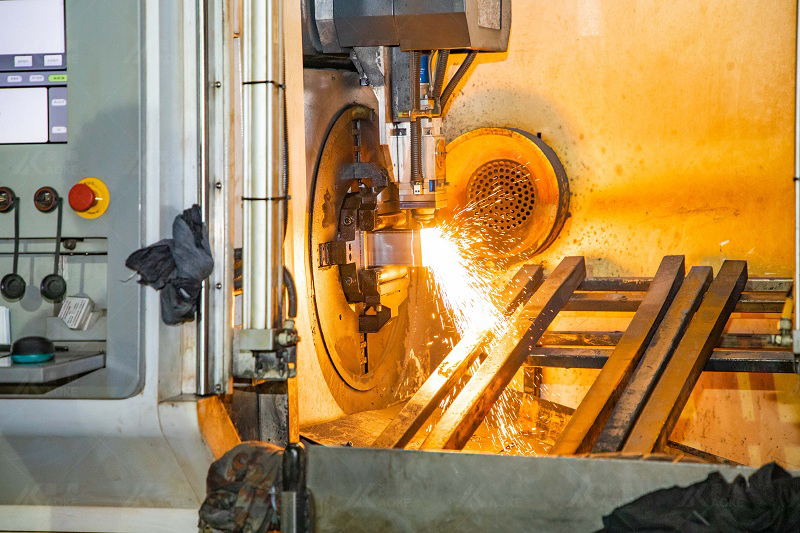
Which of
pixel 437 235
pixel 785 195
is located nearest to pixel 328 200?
pixel 437 235

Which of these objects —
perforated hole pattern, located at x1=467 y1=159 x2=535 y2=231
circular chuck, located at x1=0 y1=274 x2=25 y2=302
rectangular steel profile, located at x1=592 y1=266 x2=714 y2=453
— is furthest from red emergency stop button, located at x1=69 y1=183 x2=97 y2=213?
perforated hole pattern, located at x1=467 y1=159 x2=535 y2=231

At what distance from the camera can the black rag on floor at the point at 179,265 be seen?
213 cm

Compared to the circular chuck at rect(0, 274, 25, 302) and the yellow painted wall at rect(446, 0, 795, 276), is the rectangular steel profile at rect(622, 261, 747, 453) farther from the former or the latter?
the circular chuck at rect(0, 274, 25, 302)

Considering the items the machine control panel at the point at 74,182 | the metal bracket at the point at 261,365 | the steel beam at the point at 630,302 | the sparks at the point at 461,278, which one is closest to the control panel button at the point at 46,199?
the machine control panel at the point at 74,182

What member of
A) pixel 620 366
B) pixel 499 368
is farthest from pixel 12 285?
pixel 620 366

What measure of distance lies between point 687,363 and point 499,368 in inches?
23.5

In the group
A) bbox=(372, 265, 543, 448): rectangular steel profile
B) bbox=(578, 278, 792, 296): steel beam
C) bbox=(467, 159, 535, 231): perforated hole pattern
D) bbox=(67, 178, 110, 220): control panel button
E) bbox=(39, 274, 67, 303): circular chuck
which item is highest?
bbox=(467, 159, 535, 231): perforated hole pattern

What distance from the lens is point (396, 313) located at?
12.8 feet

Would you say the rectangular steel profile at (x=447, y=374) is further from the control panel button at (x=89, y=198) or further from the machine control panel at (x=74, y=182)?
the control panel button at (x=89, y=198)

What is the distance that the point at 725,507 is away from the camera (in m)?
1.89

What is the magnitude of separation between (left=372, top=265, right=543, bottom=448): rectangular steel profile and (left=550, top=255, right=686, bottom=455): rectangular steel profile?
0.43 m

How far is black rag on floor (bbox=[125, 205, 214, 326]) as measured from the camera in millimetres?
2129

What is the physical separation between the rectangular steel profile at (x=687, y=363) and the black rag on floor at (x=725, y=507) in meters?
0.39

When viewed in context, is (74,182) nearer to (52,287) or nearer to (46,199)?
(46,199)
